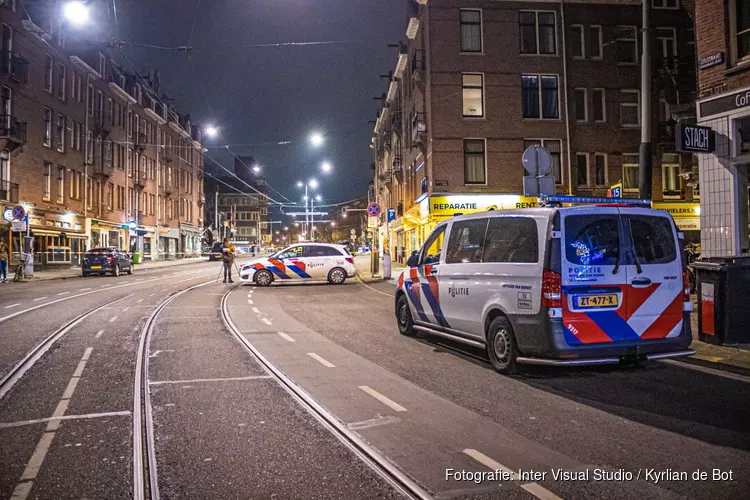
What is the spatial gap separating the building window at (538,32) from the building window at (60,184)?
97.4 ft

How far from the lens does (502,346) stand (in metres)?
6.91

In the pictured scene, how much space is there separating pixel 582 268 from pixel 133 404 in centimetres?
482

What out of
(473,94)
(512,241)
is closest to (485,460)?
(512,241)

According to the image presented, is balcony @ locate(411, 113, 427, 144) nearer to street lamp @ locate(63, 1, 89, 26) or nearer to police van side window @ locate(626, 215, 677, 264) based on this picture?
street lamp @ locate(63, 1, 89, 26)

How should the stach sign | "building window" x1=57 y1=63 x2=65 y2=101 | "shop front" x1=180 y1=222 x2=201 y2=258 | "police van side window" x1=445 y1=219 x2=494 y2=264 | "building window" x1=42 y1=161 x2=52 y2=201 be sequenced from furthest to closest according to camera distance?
"shop front" x1=180 y1=222 x2=201 y2=258, "building window" x1=57 y1=63 x2=65 y2=101, "building window" x1=42 y1=161 x2=52 y2=201, the stach sign, "police van side window" x1=445 y1=219 x2=494 y2=264

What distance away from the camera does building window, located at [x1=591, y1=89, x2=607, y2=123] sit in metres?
29.4

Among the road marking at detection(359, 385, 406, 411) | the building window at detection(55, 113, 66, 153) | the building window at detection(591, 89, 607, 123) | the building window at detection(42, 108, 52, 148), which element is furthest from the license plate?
the building window at detection(55, 113, 66, 153)

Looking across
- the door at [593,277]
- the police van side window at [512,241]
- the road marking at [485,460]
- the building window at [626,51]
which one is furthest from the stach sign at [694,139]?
the building window at [626,51]

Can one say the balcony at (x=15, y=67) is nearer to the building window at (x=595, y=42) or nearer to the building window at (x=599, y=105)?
the building window at (x=595, y=42)

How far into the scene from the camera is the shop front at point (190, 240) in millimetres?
66188

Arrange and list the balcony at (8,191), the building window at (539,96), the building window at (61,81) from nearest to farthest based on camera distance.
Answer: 1. the building window at (539,96)
2. the balcony at (8,191)
3. the building window at (61,81)

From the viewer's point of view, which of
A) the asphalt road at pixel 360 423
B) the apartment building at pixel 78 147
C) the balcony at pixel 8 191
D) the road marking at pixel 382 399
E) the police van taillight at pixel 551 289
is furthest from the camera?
the apartment building at pixel 78 147

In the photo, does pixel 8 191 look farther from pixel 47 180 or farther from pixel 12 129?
pixel 47 180

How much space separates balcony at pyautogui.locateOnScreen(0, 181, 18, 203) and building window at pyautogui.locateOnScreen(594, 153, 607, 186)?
3162 centimetres
